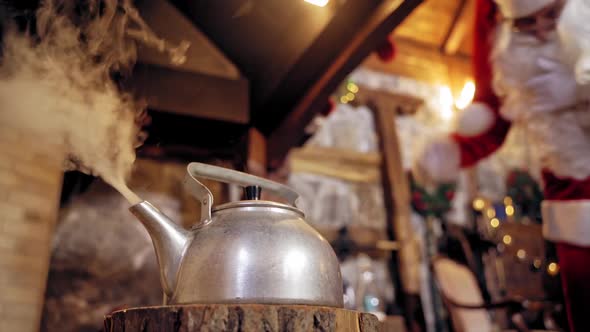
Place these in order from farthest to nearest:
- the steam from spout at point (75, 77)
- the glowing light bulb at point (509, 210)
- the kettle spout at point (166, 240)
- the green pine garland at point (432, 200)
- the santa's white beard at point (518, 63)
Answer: the glowing light bulb at point (509, 210), the green pine garland at point (432, 200), the santa's white beard at point (518, 63), the steam from spout at point (75, 77), the kettle spout at point (166, 240)

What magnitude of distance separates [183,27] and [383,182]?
2.79 metres

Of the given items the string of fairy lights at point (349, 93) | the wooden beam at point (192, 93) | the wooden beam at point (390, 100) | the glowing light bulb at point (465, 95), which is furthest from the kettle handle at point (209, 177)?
the glowing light bulb at point (465, 95)

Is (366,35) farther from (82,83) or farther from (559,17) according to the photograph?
(82,83)

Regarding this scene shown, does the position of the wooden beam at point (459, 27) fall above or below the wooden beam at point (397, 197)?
above

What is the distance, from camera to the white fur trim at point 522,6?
191 centimetres

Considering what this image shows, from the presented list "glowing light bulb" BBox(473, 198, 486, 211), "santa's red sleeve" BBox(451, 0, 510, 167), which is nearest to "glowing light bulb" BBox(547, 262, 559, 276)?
"glowing light bulb" BBox(473, 198, 486, 211)

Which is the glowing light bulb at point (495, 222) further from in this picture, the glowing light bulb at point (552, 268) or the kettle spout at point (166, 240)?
the kettle spout at point (166, 240)

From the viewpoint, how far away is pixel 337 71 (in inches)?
76.1

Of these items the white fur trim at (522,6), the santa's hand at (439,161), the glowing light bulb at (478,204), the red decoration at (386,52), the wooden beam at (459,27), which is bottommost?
the santa's hand at (439,161)

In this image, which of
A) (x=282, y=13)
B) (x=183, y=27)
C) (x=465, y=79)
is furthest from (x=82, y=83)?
(x=465, y=79)

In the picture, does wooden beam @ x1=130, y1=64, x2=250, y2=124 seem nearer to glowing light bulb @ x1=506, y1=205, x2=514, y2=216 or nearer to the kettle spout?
the kettle spout

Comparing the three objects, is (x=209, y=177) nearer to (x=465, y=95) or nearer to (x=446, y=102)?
(x=465, y=95)

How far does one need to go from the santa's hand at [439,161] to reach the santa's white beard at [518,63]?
0.33 meters

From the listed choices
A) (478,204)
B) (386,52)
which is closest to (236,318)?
(386,52)
